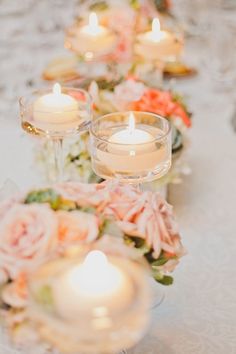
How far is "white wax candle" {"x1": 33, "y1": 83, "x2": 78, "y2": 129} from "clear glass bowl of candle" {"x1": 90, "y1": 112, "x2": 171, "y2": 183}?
123 millimetres

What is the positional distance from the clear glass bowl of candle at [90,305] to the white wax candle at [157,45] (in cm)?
108

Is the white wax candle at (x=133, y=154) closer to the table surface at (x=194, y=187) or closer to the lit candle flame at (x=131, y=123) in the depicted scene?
the lit candle flame at (x=131, y=123)

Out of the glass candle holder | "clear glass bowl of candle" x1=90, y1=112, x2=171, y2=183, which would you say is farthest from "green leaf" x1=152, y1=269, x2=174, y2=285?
the glass candle holder

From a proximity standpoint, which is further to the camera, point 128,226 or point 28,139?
point 28,139

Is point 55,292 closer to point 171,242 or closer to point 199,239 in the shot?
point 171,242

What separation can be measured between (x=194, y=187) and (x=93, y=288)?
0.92 m

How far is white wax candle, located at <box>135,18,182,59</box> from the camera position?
1.77 meters

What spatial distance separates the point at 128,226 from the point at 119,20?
1.10m

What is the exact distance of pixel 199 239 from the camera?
4.68ft

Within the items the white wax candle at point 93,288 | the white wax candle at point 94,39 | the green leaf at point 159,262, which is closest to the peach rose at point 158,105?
the white wax candle at point 94,39

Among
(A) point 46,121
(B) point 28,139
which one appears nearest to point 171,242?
(A) point 46,121

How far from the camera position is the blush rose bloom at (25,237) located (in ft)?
2.61

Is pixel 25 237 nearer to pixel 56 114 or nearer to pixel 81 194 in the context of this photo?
pixel 81 194

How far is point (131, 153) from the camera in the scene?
3.79 feet
